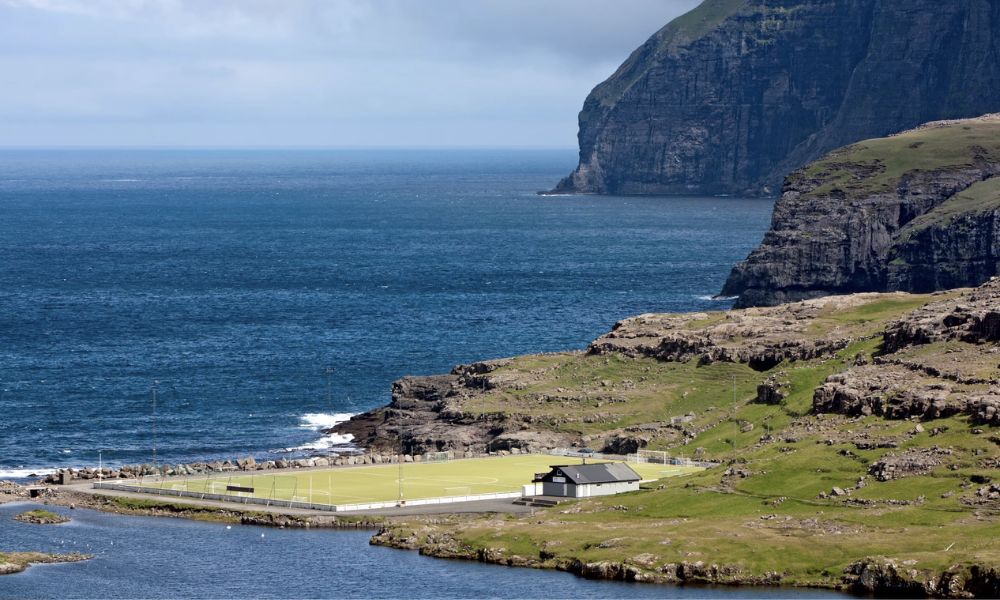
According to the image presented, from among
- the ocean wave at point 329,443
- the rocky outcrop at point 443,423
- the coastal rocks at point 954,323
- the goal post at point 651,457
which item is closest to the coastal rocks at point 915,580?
the coastal rocks at point 954,323

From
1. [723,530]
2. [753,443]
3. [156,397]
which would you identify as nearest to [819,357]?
[753,443]

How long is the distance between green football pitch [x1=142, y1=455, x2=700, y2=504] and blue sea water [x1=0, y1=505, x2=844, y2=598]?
1126 centimetres

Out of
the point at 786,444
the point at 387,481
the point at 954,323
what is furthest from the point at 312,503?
the point at 954,323

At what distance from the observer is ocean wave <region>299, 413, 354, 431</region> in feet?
607

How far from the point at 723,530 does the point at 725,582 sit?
8.20m

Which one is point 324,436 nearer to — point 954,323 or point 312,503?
point 312,503

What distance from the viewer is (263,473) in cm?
15238

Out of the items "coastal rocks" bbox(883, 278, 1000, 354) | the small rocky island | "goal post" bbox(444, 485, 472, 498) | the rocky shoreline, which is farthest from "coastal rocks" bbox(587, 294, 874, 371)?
the small rocky island

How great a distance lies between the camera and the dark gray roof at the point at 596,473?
136m

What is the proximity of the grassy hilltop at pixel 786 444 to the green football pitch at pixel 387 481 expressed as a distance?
9.43 m

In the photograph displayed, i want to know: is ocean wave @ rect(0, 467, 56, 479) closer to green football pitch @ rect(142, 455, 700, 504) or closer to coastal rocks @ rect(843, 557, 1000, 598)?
green football pitch @ rect(142, 455, 700, 504)

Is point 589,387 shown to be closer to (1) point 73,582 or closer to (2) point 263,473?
(2) point 263,473

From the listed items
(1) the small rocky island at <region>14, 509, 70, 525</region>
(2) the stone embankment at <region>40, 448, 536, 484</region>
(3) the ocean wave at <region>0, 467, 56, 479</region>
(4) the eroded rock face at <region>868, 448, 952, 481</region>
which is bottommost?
(3) the ocean wave at <region>0, 467, 56, 479</region>

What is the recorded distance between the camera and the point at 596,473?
137625 millimetres
